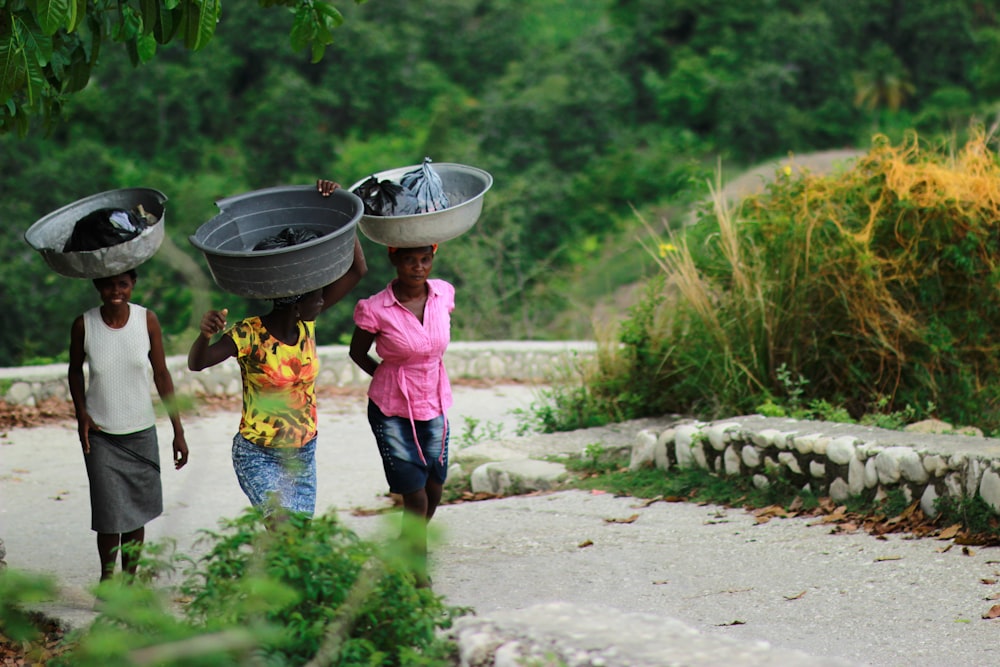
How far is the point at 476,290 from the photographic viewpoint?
19125 mm

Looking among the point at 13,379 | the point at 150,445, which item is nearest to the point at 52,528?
the point at 150,445

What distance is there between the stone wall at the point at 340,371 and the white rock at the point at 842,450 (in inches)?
175

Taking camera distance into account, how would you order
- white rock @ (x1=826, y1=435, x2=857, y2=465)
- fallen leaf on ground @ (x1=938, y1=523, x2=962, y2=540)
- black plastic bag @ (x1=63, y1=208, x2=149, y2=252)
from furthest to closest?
white rock @ (x1=826, y1=435, x2=857, y2=465), fallen leaf on ground @ (x1=938, y1=523, x2=962, y2=540), black plastic bag @ (x1=63, y1=208, x2=149, y2=252)

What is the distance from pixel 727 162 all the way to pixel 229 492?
31859mm

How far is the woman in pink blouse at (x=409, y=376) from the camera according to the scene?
4.99m

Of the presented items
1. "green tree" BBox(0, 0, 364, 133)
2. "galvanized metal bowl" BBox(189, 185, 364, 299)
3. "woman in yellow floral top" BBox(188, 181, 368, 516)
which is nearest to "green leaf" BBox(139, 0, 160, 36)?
"green tree" BBox(0, 0, 364, 133)

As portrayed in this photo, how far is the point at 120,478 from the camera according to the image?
511 centimetres

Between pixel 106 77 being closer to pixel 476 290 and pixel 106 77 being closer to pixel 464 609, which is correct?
pixel 476 290

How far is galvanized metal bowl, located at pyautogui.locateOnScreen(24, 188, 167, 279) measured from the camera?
187 inches

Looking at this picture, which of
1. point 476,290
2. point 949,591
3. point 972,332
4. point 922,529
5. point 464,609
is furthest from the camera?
point 476,290

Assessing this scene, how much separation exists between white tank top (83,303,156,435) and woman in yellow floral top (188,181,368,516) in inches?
19.1

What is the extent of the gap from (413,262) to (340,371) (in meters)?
7.60

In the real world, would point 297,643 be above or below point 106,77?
below

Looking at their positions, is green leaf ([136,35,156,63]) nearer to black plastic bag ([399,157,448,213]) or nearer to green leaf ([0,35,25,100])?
green leaf ([0,35,25,100])
